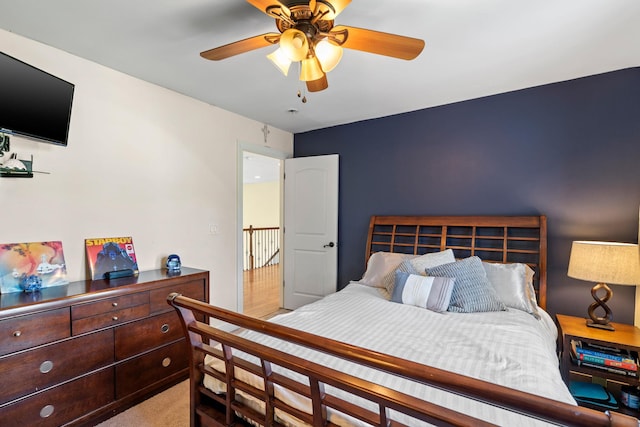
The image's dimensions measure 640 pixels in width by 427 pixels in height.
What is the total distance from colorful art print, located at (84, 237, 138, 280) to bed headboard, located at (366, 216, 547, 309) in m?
2.39

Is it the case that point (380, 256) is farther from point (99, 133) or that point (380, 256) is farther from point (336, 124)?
point (99, 133)

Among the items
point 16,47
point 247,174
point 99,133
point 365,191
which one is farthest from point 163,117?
point 247,174

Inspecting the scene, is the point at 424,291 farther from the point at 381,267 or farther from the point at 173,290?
the point at 173,290

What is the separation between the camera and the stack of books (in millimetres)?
1947

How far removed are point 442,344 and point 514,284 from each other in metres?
1.14

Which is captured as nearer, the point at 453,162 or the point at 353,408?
the point at 353,408

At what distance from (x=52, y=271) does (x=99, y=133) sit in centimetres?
110

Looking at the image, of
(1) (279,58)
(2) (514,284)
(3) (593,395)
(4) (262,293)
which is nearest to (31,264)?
(1) (279,58)

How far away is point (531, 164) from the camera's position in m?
2.78

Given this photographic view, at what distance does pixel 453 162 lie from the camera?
3.19 meters

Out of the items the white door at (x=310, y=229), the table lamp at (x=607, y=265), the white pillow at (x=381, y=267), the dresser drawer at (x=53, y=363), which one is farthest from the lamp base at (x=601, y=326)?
the dresser drawer at (x=53, y=363)

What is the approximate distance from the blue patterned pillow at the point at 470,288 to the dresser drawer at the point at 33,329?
258 cm

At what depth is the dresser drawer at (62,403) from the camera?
5.35 ft

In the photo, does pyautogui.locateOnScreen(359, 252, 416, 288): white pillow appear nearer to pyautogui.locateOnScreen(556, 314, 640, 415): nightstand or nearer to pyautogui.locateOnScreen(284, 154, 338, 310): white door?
pyautogui.locateOnScreen(284, 154, 338, 310): white door
